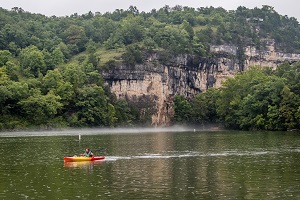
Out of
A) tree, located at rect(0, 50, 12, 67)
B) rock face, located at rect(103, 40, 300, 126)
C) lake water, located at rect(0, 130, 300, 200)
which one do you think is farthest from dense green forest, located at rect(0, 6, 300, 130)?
lake water, located at rect(0, 130, 300, 200)

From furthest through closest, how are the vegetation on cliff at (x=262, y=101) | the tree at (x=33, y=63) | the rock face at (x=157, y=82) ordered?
the rock face at (x=157, y=82), the tree at (x=33, y=63), the vegetation on cliff at (x=262, y=101)

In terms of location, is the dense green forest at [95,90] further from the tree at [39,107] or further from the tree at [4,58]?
the tree at [4,58]

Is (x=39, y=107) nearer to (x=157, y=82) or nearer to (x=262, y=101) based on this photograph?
(x=262, y=101)

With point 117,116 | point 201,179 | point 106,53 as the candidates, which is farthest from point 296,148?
point 106,53

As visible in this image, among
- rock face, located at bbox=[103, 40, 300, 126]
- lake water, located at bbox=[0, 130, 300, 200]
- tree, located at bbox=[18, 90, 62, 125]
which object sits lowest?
lake water, located at bbox=[0, 130, 300, 200]

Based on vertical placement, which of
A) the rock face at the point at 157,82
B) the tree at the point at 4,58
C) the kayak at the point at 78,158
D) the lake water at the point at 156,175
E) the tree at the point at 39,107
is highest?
the tree at the point at 4,58

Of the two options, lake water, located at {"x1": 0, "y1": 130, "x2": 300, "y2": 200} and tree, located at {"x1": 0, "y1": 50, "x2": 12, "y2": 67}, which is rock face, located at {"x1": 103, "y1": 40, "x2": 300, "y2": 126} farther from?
lake water, located at {"x1": 0, "y1": 130, "x2": 300, "y2": 200}

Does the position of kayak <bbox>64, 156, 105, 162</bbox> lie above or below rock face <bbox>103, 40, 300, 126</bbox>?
below

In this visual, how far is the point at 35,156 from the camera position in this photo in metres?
55.3

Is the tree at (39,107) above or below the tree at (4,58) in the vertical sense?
below

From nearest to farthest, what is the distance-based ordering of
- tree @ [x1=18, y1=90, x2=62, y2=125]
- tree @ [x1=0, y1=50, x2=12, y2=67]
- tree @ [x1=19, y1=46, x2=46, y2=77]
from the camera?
1. tree @ [x1=18, y1=90, x2=62, y2=125]
2. tree @ [x1=0, y1=50, x2=12, y2=67]
3. tree @ [x1=19, y1=46, x2=46, y2=77]

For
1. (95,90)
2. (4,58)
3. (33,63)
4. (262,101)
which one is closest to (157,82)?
(95,90)

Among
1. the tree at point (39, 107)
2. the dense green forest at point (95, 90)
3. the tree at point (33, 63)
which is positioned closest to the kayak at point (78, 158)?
the dense green forest at point (95, 90)

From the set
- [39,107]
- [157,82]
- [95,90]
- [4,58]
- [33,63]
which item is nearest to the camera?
[39,107]
